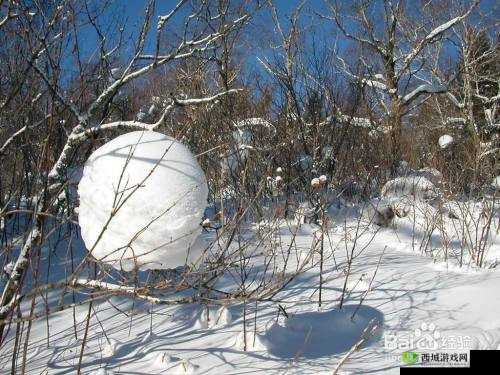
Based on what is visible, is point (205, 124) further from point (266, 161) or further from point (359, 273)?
point (359, 273)

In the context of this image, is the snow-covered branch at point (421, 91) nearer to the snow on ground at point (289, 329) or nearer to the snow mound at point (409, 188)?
the snow mound at point (409, 188)

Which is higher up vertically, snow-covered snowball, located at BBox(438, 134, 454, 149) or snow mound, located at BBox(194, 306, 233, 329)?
snow-covered snowball, located at BBox(438, 134, 454, 149)

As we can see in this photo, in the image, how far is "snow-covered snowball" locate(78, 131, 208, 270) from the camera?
4.42ft

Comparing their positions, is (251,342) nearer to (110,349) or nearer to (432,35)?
(110,349)

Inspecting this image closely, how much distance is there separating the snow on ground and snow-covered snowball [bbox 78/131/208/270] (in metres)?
0.73

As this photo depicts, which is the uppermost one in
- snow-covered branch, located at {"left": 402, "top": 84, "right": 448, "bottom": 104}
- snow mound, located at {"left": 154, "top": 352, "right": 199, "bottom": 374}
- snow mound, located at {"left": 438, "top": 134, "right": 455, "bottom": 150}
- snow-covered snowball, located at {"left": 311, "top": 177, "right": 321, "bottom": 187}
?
snow-covered branch, located at {"left": 402, "top": 84, "right": 448, "bottom": 104}

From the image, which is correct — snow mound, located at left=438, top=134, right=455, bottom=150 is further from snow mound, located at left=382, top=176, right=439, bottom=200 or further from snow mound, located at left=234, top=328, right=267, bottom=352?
snow mound, located at left=234, top=328, right=267, bottom=352

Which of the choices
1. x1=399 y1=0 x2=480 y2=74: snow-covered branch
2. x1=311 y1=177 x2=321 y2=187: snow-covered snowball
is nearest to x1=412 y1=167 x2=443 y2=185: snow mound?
x1=311 y1=177 x2=321 y2=187: snow-covered snowball

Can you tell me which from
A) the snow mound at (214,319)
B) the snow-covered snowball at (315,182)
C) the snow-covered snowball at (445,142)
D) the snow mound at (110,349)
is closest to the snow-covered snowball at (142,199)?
the snow mound at (110,349)

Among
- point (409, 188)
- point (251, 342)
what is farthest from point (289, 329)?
point (409, 188)

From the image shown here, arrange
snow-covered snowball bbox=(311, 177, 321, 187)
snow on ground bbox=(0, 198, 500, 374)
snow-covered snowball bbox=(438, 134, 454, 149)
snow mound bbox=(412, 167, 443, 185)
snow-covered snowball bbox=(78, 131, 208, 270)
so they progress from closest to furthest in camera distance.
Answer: snow-covered snowball bbox=(78, 131, 208, 270) → snow on ground bbox=(0, 198, 500, 374) → snow-covered snowball bbox=(311, 177, 321, 187) → snow mound bbox=(412, 167, 443, 185) → snow-covered snowball bbox=(438, 134, 454, 149)

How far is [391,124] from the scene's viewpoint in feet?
26.0

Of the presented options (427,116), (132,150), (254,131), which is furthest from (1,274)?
(427,116)

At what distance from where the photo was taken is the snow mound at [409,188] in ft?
19.2
